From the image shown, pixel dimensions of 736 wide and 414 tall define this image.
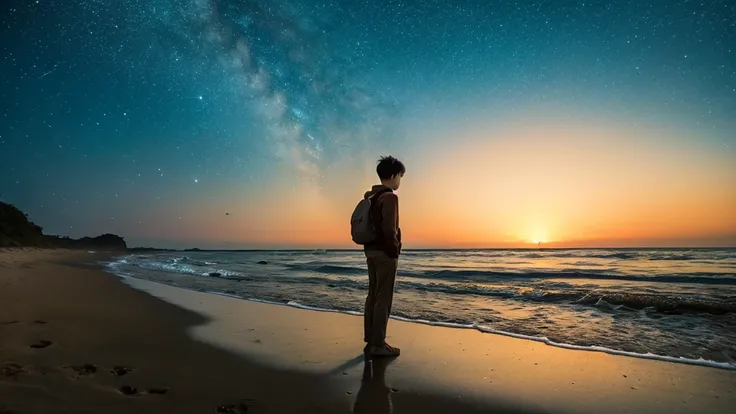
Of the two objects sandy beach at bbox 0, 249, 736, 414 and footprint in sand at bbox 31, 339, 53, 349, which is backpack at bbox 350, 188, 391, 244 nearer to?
sandy beach at bbox 0, 249, 736, 414

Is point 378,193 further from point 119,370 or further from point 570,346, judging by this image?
point 570,346

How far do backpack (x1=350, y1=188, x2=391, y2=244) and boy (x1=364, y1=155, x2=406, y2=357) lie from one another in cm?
3

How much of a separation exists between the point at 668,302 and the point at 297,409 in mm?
9865

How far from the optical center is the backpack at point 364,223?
439 cm

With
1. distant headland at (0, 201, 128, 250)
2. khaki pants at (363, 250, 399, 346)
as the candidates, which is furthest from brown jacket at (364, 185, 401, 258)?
distant headland at (0, 201, 128, 250)

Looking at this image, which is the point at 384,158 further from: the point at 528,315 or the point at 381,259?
the point at 528,315

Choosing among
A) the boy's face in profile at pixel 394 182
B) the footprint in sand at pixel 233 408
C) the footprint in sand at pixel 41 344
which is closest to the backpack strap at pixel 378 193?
the boy's face in profile at pixel 394 182

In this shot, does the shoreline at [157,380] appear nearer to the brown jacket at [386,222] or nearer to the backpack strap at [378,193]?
the brown jacket at [386,222]

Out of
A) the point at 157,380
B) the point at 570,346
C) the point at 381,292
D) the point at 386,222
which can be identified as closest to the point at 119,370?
the point at 157,380

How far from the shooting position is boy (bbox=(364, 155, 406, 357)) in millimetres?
4328

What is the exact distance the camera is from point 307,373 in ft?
12.1

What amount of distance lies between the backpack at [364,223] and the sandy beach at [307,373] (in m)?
1.30

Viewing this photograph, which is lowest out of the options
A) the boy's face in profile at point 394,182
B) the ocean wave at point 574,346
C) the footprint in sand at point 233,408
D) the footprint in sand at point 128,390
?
the ocean wave at point 574,346

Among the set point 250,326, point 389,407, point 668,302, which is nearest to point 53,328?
point 250,326
